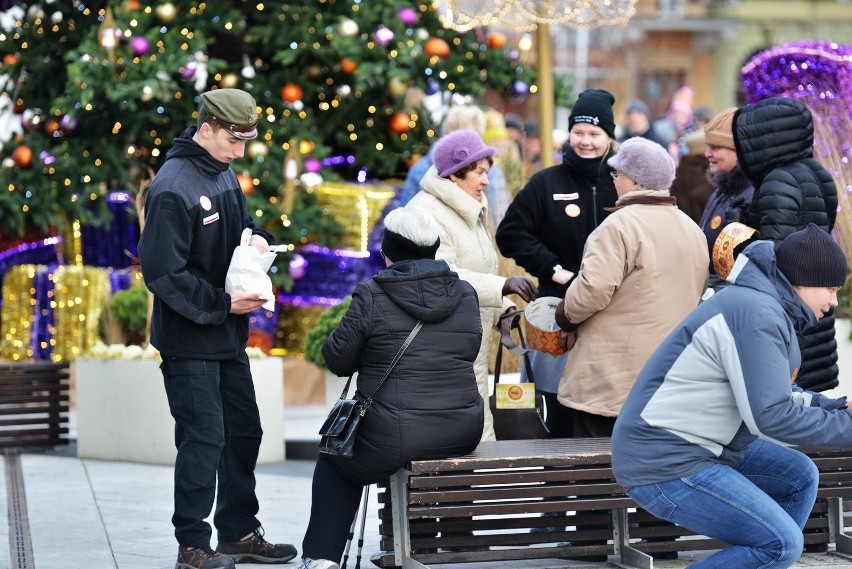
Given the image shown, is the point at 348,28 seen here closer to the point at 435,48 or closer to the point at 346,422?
the point at 435,48

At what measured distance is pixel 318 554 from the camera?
5.76m

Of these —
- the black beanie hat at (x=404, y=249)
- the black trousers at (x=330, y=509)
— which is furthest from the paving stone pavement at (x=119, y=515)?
the black beanie hat at (x=404, y=249)

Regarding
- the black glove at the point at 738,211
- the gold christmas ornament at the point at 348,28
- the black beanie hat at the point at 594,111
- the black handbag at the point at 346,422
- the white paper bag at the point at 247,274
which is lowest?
the black handbag at the point at 346,422

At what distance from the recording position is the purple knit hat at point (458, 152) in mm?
6812

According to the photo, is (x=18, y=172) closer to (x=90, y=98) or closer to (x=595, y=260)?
(x=90, y=98)

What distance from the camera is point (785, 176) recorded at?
21.1 ft

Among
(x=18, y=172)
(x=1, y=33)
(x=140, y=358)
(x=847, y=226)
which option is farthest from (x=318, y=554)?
(x=1, y=33)

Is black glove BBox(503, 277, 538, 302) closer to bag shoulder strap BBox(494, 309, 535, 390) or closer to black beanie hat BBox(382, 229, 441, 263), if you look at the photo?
bag shoulder strap BBox(494, 309, 535, 390)

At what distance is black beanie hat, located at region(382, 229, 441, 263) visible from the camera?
19.1 feet

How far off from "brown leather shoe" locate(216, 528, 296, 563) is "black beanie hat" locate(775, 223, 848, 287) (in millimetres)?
2896

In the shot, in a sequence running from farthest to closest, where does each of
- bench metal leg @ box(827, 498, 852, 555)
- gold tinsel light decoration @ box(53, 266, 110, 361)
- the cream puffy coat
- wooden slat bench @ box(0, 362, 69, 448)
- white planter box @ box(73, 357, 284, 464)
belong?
1. gold tinsel light decoration @ box(53, 266, 110, 361)
2. wooden slat bench @ box(0, 362, 69, 448)
3. white planter box @ box(73, 357, 284, 464)
4. the cream puffy coat
5. bench metal leg @ box(827, 498, 852, 555)

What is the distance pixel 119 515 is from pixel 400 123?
241 inches

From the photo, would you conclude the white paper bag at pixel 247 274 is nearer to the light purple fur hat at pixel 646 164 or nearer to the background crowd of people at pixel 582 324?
the background crowd of people at pixel 582 324

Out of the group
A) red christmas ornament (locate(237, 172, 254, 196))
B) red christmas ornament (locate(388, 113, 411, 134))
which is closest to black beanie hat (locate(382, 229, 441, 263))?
red christmas ornament (locate(237, 172, 254, 196))
